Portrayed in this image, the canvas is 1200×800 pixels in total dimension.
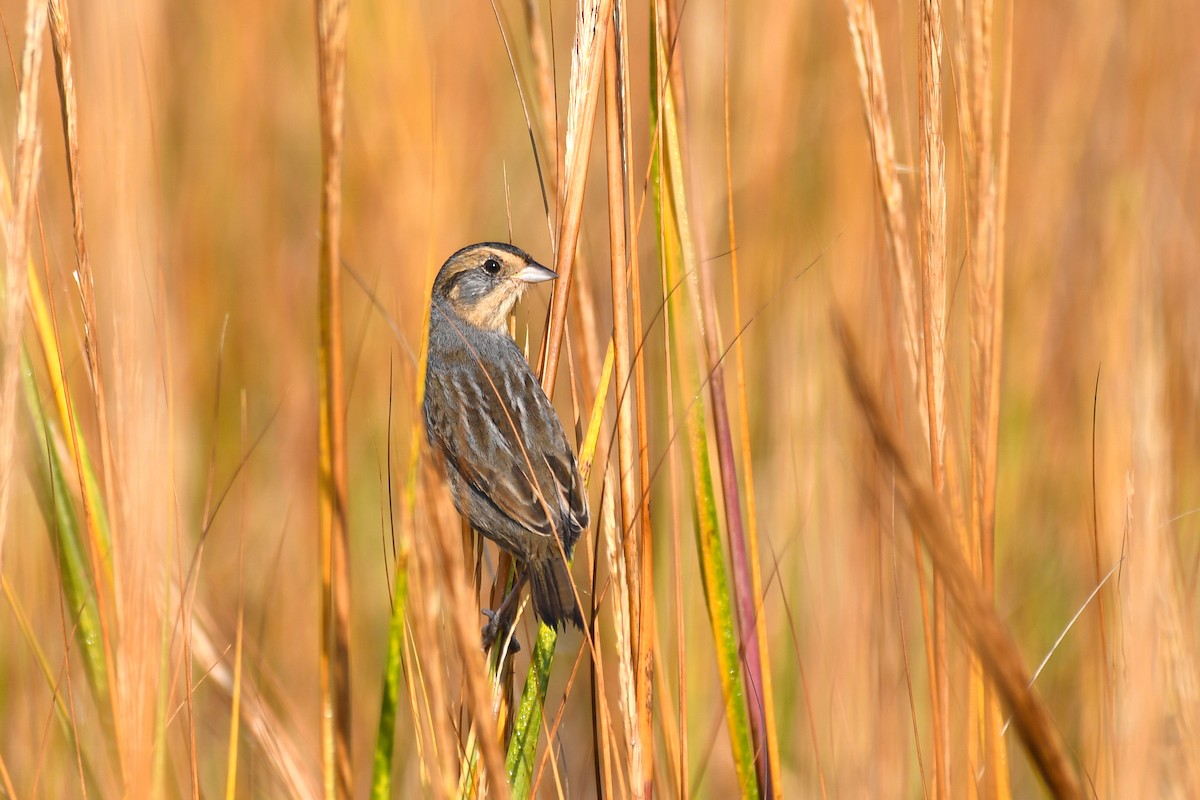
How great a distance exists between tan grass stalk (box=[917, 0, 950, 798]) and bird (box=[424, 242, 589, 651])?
0.76 m

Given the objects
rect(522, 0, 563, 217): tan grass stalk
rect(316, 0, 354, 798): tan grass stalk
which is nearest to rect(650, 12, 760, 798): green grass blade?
rect(522, 0, 563, 217): tan grass stalk

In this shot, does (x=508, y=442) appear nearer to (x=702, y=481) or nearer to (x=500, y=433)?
(x=500, y=433)

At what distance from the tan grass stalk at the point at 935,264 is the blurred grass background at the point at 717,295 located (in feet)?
2.34

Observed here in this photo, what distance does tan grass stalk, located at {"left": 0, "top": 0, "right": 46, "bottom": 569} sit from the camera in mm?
1050

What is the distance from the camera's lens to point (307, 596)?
2.95m

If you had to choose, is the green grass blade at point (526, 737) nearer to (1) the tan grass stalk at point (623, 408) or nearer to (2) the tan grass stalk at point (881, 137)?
(1) the tan grass stalk at point (623, 408)

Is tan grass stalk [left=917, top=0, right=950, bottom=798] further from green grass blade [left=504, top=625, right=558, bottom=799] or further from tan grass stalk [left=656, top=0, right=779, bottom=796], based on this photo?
green grass blade [left=504, top=625, right=558, bottom=799]

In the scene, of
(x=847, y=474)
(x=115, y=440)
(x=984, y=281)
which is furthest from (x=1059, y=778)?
(x=847, y=474)

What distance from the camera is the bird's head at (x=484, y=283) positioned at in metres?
2.78

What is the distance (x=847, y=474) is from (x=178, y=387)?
183 centimetres

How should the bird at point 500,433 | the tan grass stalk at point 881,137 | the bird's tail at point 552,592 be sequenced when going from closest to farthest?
1. the tan grass stalk at point 881,137
2. the bird's tail at point 552,592
3. the bird at point 500,433

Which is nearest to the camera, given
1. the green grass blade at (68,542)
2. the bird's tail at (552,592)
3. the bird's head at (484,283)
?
the green grass blade at (68,542)

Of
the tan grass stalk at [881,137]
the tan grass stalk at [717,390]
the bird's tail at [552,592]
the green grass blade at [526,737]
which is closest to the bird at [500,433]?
the bird's tail at [552,592]

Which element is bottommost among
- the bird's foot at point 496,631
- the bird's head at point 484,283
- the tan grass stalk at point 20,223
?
the bird's foot at point 496,631
